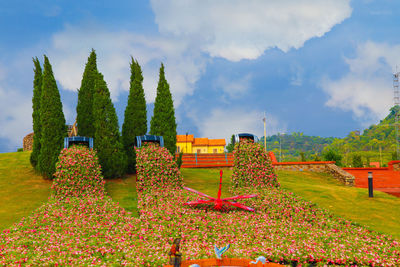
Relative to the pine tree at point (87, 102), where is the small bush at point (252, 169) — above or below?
below

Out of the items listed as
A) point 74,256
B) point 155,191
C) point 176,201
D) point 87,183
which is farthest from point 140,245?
point 87,183

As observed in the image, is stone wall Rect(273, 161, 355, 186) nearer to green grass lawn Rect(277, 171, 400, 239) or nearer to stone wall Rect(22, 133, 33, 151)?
green grass lawn Rect(277, 171, 400, 239)

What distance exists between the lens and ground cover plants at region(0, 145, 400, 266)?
20.7ft

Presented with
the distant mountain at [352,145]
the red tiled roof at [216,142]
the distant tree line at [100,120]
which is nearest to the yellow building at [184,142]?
the red tiled roof at [216,142]

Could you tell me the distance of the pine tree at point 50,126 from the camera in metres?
15.3

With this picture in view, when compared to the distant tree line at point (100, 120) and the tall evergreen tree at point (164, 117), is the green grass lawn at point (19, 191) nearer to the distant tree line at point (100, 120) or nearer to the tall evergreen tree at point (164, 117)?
the distant tree line at point (100, 120)

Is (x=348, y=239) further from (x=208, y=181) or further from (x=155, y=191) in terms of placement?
(x=208, y=181)

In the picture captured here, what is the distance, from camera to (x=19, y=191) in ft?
46.2

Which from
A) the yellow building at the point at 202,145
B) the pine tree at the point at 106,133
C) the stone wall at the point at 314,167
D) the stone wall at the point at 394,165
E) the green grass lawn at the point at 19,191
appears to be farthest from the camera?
the yellow building at the point at 202,145

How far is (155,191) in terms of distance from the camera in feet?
39.1

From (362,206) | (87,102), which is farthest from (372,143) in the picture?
(87,102)

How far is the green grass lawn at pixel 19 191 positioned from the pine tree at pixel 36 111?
45.9 inches

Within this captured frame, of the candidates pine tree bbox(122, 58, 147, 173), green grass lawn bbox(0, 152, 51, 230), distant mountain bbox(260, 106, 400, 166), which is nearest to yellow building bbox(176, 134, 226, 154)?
distant mountain bbox(260, 106, 400, 166)

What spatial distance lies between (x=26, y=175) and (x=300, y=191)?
15024mm
